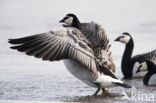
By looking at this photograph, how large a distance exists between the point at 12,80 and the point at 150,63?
10.9 feet

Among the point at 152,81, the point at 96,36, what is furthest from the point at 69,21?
the point at 152,81

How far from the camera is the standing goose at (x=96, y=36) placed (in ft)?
30.9

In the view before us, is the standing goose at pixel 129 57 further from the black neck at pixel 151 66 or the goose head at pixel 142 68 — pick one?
the black neck at pixel 151 66

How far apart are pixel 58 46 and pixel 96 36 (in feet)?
6.30

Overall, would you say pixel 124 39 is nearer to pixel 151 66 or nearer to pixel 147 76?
pixel 151 66

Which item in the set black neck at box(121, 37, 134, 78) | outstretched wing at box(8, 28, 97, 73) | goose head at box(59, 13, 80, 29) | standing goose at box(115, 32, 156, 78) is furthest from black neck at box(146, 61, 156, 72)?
outstretched wing at box(8, 28, 97, 73)

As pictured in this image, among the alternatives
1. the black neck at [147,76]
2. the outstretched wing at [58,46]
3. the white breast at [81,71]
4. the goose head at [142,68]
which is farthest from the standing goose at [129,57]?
the outstretched wing at [58,46]

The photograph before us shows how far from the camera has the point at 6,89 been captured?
10008 millimetres

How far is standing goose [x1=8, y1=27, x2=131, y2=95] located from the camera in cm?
827

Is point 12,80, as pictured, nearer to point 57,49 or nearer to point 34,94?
point 34,94

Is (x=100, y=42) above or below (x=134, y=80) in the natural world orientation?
above

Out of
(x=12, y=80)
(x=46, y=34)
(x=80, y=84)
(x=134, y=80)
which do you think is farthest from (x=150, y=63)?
(x=46, y=34)

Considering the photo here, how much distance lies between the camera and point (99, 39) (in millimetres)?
10086

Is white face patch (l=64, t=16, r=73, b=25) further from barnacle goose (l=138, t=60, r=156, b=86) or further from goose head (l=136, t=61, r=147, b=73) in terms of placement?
goose head (l=136, t=61, r=147, b=73)
